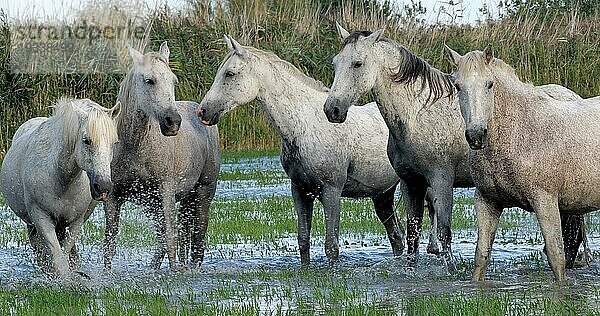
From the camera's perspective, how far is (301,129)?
1127cm

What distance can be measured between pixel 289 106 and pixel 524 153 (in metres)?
3.12

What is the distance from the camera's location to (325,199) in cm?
1125

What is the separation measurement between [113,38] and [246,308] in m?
17.9

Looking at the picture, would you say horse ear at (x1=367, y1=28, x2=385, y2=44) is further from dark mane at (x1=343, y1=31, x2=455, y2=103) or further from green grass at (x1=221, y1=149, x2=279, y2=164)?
green grass at (x1=221, y1=149, x2=279, y2=164)

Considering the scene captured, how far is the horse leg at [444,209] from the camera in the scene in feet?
33.5

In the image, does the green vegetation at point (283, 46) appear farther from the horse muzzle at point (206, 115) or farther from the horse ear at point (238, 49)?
the horse muzzle at point (206, 115)

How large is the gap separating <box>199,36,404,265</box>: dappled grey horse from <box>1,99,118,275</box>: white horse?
1694 millimetres

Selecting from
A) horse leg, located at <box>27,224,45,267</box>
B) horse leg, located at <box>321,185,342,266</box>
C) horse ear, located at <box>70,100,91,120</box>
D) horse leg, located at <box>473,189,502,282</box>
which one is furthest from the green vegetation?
horse leg, located at <box>473,189,502,282</box>

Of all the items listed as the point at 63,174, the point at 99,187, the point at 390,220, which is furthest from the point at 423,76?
the point at 63,174

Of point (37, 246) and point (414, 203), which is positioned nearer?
point (37, 246)

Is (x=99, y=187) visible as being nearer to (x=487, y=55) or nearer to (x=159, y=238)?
(x=159, y=238)

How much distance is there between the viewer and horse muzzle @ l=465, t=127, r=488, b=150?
28.1ft

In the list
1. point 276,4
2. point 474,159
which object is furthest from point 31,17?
point 474,159

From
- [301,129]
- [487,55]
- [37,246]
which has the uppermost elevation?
[487,55]
